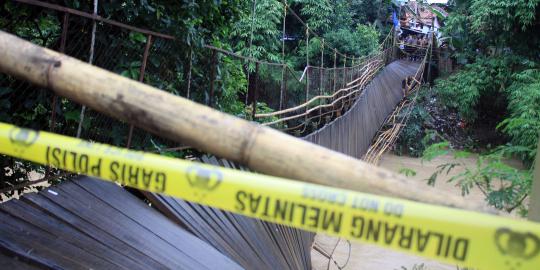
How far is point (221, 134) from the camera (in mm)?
890

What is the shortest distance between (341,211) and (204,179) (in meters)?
0.27

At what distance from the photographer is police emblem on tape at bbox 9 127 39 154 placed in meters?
1.01

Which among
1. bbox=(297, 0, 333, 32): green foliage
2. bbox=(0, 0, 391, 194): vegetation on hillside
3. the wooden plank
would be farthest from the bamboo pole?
bbox=(297, 0, 333, 32): green foliage

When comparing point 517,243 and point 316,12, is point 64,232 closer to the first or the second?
point 517,243

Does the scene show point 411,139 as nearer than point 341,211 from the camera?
No

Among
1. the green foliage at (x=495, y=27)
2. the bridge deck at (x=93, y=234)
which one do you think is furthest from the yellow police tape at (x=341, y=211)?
the green foliage at (x=495, y=27)

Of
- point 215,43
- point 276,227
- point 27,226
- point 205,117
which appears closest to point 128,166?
point 205,117

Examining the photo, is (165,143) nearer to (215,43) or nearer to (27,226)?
(215,43)

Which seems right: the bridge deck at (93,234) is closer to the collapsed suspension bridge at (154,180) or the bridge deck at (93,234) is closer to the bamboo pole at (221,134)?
the collapsed suspension bridge at (154,180)

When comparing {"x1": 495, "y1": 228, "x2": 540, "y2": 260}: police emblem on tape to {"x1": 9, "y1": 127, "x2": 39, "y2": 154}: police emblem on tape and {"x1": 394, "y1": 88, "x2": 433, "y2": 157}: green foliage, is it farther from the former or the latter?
{"x1": 394, "y1": 88, "x2": 433, "y2": 157}: green foliage

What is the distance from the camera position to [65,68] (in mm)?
961

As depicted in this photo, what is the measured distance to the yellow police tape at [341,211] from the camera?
0.78 metres

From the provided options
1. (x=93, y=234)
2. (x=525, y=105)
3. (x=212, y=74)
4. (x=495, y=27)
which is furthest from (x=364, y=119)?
(x=93, y=234)

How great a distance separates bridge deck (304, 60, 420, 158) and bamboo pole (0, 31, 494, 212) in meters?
3.67
